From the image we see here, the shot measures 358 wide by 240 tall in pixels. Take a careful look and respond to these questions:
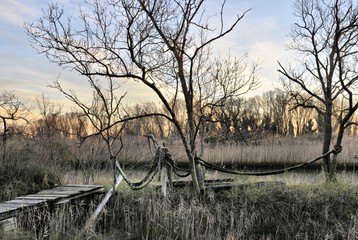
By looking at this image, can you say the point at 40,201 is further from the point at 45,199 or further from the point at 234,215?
the point at 234,215

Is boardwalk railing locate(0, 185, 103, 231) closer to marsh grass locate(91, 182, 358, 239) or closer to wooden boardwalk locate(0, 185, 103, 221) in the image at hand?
wooden boardwalk locate(0, 185, 103, 221)

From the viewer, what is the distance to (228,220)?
591 centimetres

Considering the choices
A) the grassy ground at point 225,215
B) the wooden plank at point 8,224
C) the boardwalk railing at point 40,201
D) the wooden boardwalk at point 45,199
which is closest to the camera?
the wooden plank at point 8,224

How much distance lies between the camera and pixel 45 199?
5867 mm

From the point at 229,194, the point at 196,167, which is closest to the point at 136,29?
the point at 196,167

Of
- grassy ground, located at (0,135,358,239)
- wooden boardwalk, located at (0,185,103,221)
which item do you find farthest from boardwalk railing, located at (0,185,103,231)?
grassy ground, located at (0,135,358,239)

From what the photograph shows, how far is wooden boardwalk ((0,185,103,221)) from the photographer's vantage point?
5282mm

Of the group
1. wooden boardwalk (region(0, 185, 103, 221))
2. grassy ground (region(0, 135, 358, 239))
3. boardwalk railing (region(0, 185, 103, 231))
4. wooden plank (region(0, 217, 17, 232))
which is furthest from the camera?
grassy ground (region(0, 135, 358, 239))

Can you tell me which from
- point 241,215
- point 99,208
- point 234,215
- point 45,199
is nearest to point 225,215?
point 234,215

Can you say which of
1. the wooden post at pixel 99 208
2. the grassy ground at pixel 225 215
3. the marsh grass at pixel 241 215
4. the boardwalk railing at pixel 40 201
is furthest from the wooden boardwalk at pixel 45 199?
the marsh grass at pixel 241 215

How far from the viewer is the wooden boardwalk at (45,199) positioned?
5282mm

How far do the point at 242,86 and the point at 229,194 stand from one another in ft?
16.3

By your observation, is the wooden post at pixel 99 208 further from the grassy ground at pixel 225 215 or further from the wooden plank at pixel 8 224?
the wooden plank at pixel 8 224

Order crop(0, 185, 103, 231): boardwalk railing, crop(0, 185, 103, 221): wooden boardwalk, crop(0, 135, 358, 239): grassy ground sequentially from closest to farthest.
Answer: crop(0, 185, 103, 231): boardwalk railing → crop(0, 185, 103, 221): wooden boardwalk → crop(0, 135, 358, 239): grassy ground
